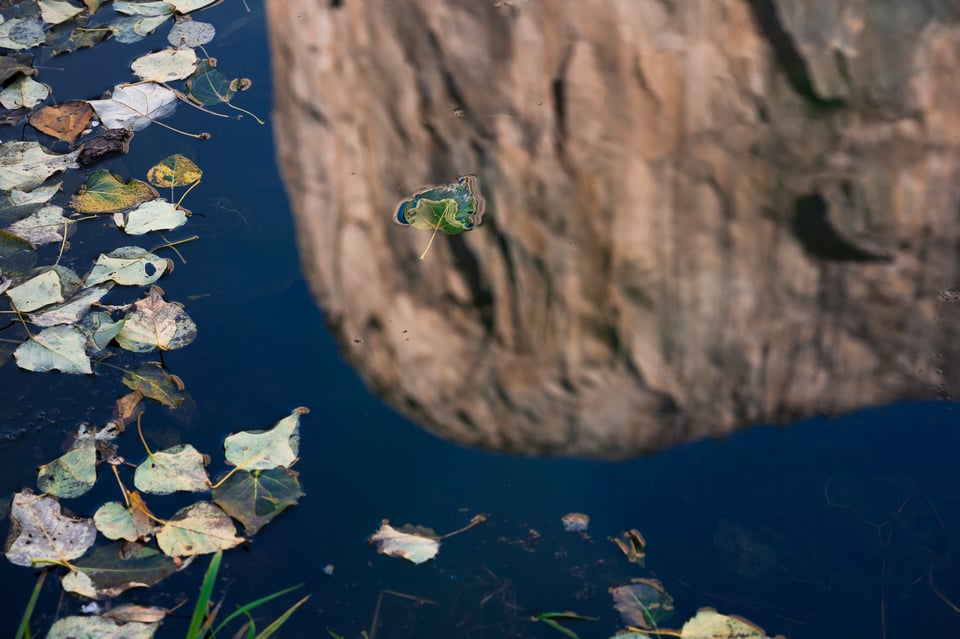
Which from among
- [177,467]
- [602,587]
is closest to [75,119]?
[177,467]

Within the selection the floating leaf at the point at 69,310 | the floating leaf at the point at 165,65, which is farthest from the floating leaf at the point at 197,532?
the floating leaf at the point at 165,65

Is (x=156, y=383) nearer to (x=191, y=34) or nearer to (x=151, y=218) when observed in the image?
(x=151, y=218)

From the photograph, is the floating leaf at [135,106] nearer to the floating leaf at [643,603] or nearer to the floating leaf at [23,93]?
the floating leaf at [23,93]

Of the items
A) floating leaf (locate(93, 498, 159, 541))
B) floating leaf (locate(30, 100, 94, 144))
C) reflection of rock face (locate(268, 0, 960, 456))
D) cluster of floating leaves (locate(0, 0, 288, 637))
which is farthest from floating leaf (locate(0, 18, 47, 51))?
floating leaf (locate(93, 498, 159, 541))

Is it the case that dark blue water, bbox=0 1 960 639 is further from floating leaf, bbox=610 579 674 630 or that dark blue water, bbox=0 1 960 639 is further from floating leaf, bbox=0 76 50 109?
floating leaf, bbox=0 76 50 109

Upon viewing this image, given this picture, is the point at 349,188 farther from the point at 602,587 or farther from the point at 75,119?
the point at 602,587
